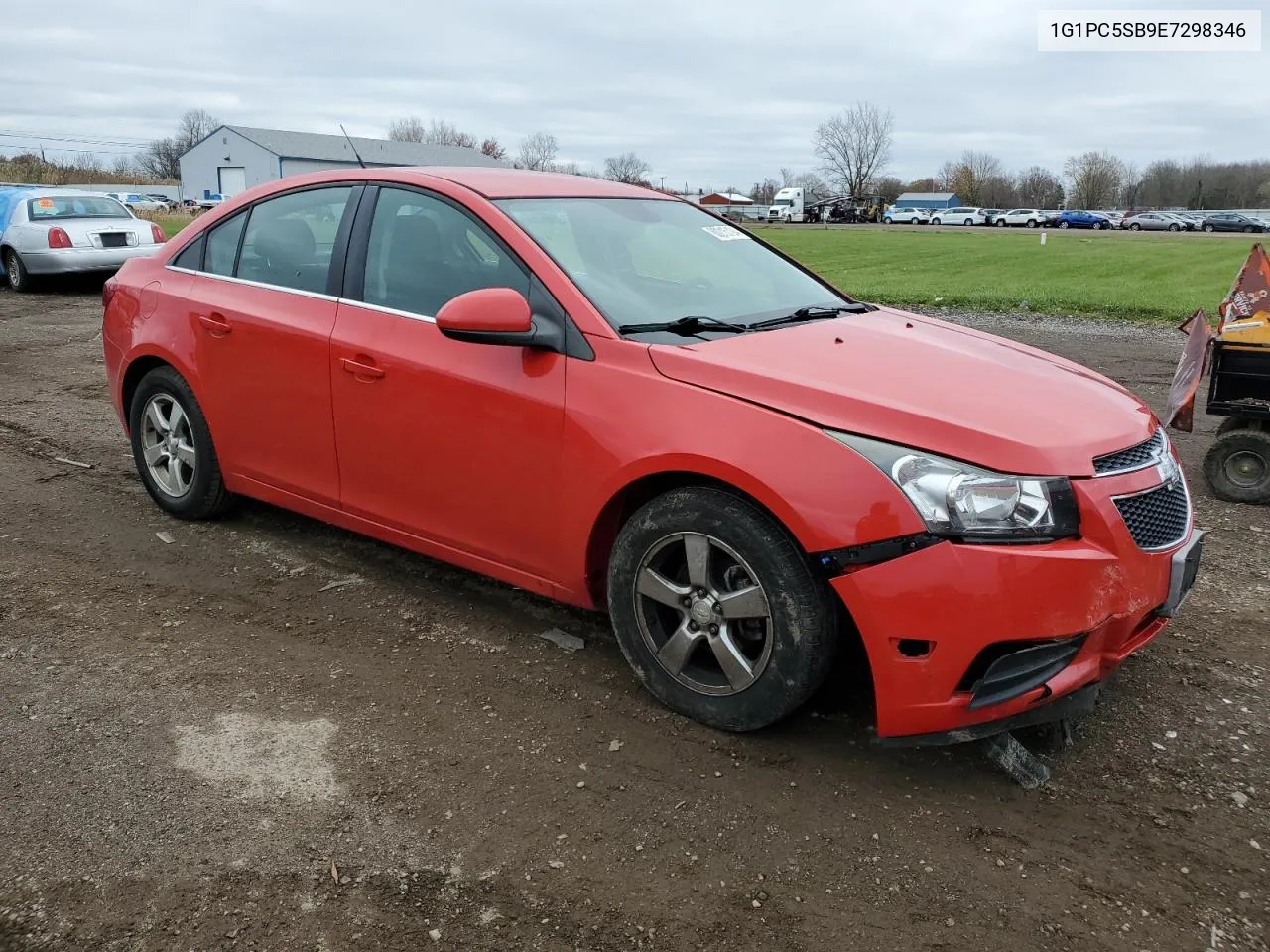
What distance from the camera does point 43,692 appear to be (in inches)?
138

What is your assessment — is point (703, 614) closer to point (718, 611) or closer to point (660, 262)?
point (718, 611)

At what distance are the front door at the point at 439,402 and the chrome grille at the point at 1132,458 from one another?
1669 millimetres

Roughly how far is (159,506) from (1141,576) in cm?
461

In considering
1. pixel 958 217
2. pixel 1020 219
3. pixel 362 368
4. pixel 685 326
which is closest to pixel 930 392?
pixel 685 326

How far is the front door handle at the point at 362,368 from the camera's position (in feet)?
12.8

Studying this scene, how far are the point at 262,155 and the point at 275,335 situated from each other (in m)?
76.3

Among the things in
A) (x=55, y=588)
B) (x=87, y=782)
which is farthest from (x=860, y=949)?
(x=55, y=588)

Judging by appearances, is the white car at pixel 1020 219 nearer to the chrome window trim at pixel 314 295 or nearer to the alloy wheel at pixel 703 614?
the chrome window trim at pixel 314 295

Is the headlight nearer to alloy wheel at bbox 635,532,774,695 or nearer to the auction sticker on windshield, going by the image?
alloy wheel at bbox 635,532,774,695

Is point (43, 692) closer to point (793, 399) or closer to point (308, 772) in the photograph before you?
point (308, 772)

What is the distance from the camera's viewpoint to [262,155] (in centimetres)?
7281

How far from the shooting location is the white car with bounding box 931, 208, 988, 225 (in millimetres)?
75500

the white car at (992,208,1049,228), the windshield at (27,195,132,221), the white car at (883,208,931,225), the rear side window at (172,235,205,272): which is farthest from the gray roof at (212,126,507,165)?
the rear side window at (172,235,205,272)

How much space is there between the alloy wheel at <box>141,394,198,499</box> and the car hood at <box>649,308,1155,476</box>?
9.25ft
